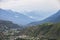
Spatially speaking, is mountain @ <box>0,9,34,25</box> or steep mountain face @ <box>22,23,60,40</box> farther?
steep mountain face @ <box>22,23,60,40</box>

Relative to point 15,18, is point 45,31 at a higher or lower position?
lower

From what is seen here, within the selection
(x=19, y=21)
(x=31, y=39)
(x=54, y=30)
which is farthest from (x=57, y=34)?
(x=19, y=21)

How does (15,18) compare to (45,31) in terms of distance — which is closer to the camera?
(15,18)

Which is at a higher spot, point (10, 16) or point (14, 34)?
→ point (10, 16)

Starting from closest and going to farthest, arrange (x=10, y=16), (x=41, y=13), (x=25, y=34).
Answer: (x=41, y=13) < (x=10, y=16) < (x=25, y=34)

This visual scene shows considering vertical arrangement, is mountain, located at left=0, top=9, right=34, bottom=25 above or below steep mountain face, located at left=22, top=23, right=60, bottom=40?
above

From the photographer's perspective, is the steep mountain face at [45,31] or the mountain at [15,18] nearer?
the mountain at [15,18]

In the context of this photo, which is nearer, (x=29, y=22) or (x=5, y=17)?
(x=29, y=22)

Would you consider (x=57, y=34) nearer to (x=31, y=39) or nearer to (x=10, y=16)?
(x=31, y=39)

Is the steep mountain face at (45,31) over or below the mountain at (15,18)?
below

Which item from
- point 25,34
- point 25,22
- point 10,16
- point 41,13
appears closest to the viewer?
point 41,13
